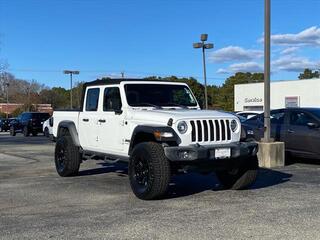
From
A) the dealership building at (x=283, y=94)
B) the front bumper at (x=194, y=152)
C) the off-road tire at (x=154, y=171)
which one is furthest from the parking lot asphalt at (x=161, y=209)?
the dealership building at (x=283, y=94)

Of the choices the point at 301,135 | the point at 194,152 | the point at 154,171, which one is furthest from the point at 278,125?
the point at 154,171

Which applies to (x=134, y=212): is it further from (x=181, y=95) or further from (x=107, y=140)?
(x=181, y=95)

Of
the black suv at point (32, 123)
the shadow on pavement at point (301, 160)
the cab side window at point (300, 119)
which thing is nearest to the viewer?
the cab side window at point (300, 119)

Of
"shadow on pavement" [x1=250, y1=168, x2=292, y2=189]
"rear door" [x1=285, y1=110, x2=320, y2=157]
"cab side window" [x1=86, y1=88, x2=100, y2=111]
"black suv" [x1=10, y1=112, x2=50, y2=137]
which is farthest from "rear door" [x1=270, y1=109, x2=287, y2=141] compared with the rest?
"black suv" [x1=10, y1=112, x2=50, y2=137]

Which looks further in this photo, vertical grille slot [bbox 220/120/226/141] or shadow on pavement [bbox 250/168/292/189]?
shadow on pavement [bbox 250/168/292/189]

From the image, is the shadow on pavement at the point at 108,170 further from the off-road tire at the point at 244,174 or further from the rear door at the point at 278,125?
the rear door at the point at 278,125

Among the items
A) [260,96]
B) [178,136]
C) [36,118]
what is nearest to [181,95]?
[178,136]

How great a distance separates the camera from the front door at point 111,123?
9992 mm

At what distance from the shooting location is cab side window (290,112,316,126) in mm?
14039

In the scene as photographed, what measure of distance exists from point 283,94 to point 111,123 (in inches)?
2415

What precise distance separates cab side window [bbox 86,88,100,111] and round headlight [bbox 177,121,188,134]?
2.79 m

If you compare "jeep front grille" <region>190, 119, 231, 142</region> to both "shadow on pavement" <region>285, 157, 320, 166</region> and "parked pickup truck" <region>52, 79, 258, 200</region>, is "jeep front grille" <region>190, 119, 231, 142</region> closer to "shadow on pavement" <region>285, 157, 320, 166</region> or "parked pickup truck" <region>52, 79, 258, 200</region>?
"parked pickup truck" <region>52, 79, 258, 200</region>

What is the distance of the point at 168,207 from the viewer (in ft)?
26.8

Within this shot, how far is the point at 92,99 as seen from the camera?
11203 mm
